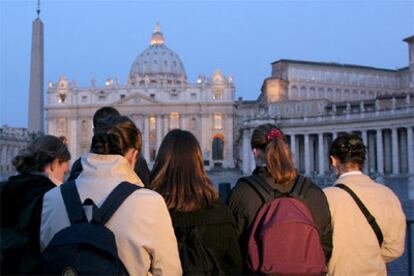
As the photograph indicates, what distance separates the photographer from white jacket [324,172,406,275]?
4.48 meters

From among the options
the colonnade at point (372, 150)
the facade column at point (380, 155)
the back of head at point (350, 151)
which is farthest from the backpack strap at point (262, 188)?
the facade column at point (380, 155)

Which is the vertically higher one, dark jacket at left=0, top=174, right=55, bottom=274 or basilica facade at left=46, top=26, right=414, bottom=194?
basilica facade at left=46, top=26, right=414, bottom=194

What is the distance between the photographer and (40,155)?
4.38 m

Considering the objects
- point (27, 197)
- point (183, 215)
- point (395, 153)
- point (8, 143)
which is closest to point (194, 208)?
point (183, 215)

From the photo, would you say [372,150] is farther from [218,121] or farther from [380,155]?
[218,121]

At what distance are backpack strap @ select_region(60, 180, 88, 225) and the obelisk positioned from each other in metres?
27.2

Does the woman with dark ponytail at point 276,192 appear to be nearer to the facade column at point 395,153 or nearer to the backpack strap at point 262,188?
the backpack strap at point 262,188

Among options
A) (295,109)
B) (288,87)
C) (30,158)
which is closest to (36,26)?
(30,158)

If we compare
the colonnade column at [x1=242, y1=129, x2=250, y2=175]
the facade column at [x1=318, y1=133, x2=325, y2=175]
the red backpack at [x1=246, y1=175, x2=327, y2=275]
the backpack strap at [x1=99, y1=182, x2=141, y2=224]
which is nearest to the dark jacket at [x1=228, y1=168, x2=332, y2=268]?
the red backpack at [x1=246, y1=175, x2=327, y2=275]

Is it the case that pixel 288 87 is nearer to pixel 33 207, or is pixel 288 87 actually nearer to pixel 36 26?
pixel 36 26

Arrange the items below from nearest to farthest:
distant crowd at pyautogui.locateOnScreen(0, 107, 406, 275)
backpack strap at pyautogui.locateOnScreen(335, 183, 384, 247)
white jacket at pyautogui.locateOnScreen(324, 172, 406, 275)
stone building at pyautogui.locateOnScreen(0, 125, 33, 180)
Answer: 1. distant crowd at pyautogui.locateOnScreen(0, 107, 406, 275)
2. white jacket at pyautogui.locateOnScreen(324, 172, 406, 275)
3. backpack strap at pyautogui.locateOnScreen(335, 183, 384, 247)
4. stone building at pyautogui.locateOnScreen(0, 125, 33, 180)

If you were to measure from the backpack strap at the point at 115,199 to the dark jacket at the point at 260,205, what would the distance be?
3.97 ft

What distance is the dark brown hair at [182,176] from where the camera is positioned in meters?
3.96

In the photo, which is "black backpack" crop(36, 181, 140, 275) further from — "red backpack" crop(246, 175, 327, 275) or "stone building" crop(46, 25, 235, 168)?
"stone building" crop(46, 25, 235, 168)
